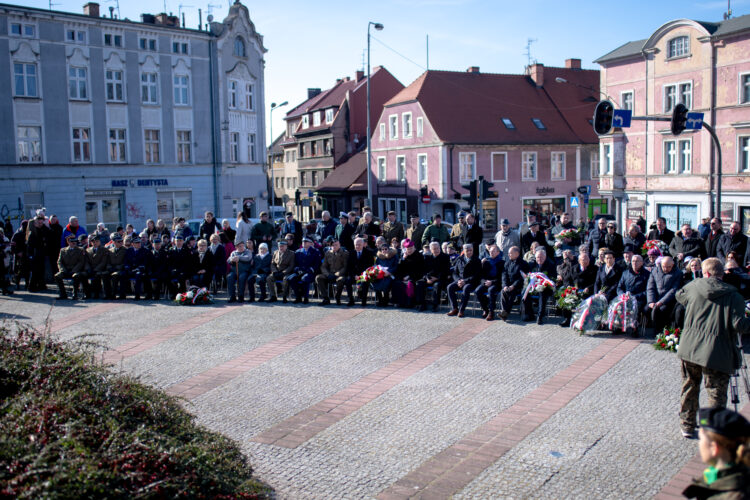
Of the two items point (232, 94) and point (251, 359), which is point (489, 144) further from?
point (251, 359)

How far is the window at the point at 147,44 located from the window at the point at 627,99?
84.7 ft

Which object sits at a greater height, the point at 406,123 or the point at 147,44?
the point at 147,44

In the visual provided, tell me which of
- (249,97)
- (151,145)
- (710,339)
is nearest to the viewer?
(710,339)

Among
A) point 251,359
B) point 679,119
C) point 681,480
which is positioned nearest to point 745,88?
point 679,119

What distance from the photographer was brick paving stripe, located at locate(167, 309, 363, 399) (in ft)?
30.9

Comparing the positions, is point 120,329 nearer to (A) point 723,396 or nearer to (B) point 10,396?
(B) point 10,396

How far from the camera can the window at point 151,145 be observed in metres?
38.3

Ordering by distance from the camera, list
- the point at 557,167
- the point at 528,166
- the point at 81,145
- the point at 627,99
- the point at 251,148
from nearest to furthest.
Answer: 1. the point at 81,145
2. the point at 627,99
3. the point at 251,148
4. the point at 528,166
5. the point at 557,167

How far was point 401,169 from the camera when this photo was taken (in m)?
49.2

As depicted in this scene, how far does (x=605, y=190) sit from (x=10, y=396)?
38.3 metres

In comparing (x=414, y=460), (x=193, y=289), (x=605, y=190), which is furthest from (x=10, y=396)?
(x=605, y=190)

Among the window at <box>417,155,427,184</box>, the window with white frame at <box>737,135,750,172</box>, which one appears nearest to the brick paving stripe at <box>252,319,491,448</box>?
the window with white frame at <box>737,135,750,172</box>

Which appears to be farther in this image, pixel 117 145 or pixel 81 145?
pixel 117 145

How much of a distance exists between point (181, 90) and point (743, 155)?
29.2 meters
